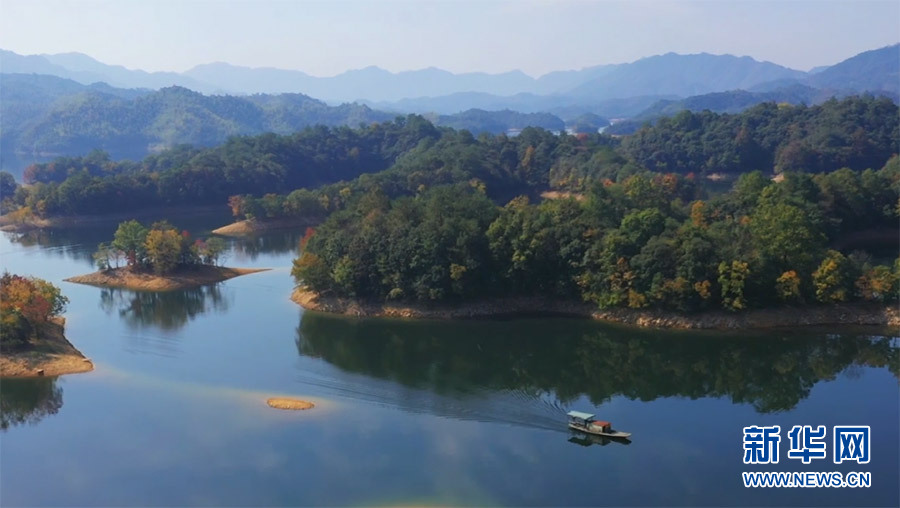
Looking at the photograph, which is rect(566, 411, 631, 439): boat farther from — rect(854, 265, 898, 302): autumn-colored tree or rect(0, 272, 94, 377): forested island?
rect(0, 272, 94, 377): forested island

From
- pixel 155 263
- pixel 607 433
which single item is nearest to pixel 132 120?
pixel 155 263

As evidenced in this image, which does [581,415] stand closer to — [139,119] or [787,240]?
[787,240]

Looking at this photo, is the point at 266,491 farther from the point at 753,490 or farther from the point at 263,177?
the point at 263,177

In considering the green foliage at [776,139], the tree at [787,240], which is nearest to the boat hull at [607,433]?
the tree at [787,240]

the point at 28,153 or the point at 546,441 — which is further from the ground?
the point at 28,153

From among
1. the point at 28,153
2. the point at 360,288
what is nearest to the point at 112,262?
the point at 360,288

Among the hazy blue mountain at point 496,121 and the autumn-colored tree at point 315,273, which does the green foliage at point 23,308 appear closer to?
the autumn-colored tree at point 315,273
